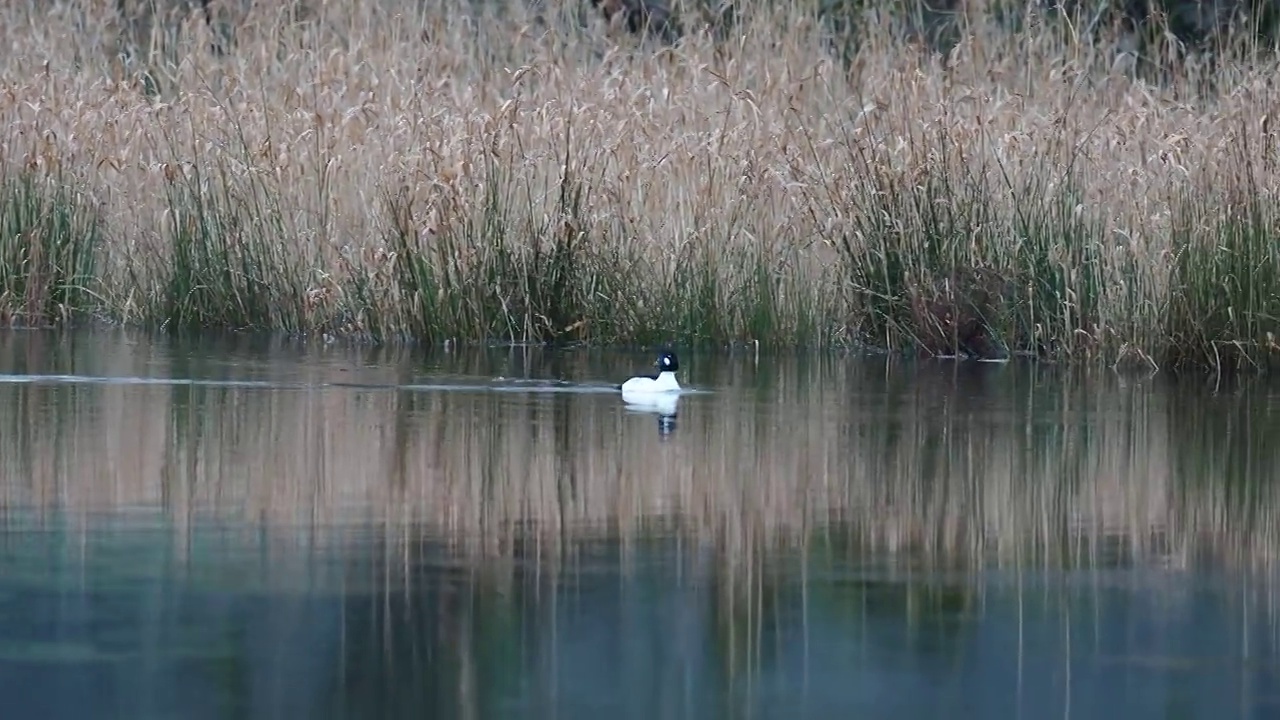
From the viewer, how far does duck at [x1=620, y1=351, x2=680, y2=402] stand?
30.9 feet

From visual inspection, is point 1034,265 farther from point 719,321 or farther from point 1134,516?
point 1134,516

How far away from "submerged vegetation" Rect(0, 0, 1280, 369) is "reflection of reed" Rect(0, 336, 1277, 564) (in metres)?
0.84

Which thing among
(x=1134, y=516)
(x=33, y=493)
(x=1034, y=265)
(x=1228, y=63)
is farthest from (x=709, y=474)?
(x=1228, y=63)

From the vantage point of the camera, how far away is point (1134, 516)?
6973 millimetres

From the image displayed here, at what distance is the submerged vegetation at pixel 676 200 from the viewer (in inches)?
442

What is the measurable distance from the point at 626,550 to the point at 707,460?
1.78 metres

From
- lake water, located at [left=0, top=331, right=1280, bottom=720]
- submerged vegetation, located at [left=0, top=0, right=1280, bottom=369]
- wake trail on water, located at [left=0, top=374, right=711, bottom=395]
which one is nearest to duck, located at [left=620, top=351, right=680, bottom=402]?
lake water, located at [left=0, top=331, right=1280, bottom=720]

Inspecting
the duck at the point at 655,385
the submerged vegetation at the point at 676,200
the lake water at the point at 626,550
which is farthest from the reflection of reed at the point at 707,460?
the submerged vegetation at the point at 676,200

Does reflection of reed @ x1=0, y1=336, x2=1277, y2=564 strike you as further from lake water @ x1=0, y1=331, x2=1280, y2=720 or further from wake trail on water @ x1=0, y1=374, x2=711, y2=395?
wake trail on water @ x1=0, y1=374, x2=711, y2=395

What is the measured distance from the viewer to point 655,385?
947 cm

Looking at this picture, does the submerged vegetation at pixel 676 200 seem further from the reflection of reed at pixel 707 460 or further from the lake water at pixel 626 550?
the lake water at pixel 626 550

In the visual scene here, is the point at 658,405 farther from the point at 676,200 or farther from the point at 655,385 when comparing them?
the point at 676,200

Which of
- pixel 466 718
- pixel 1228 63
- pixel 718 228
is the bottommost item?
pixel 466 718

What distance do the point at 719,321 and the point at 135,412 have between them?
3764 mm
